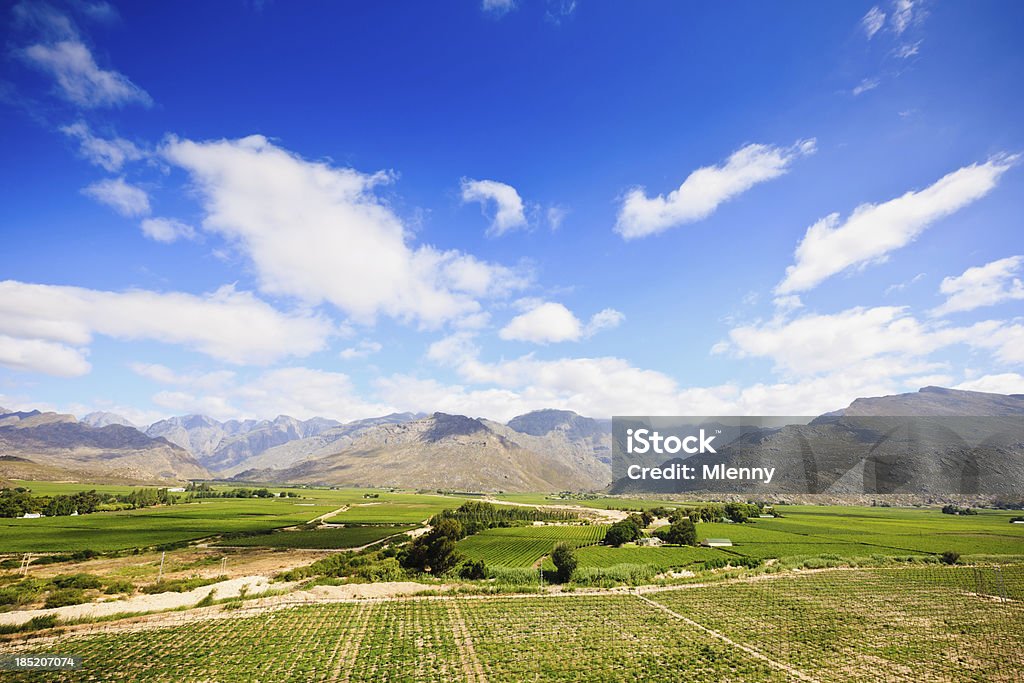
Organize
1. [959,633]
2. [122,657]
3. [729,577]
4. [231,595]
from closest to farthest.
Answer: [122,657], [959,633], [231,595], [729,577]

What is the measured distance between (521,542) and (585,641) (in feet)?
195

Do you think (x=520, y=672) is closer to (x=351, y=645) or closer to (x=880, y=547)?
(x=351, y=645)

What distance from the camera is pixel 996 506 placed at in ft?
585

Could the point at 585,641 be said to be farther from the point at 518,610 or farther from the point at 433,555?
the point at 433,555

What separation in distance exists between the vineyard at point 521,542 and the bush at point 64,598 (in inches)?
1924

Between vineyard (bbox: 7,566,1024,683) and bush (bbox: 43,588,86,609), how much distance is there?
31.5 feet

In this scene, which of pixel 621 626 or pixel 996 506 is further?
pixel 996 506

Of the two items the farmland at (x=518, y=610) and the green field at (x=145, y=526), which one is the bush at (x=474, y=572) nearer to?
the farmland at (x=518, y=610)

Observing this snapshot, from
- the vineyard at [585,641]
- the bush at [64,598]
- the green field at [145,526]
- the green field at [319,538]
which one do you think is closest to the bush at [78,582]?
the bush at [64,598]

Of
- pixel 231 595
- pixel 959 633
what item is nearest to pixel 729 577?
pixel 959 633

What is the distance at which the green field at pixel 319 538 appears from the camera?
86175mm

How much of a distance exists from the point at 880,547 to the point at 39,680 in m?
121

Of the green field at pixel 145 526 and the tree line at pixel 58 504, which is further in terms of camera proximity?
the tree line at pixel 58 504

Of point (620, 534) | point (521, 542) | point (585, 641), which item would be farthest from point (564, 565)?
point (620, 534)
